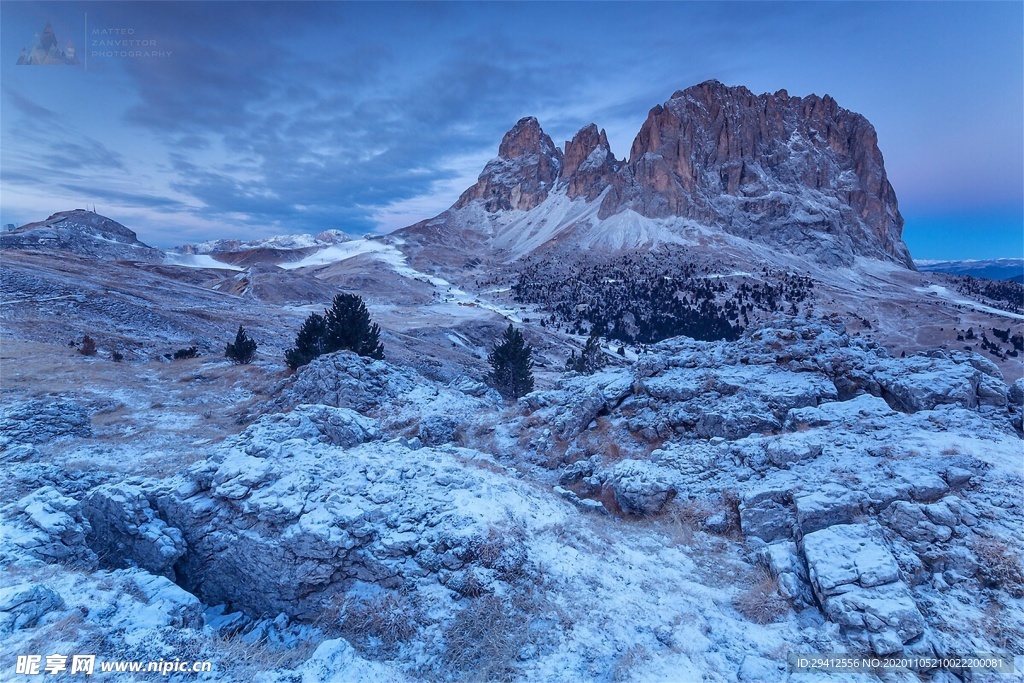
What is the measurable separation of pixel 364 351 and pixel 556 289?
418 feet

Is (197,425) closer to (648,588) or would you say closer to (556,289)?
(648,588)

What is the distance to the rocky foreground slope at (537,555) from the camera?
721 cm

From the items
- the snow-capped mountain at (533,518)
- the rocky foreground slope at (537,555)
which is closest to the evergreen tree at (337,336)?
the snow-capped mountain at (533,518)

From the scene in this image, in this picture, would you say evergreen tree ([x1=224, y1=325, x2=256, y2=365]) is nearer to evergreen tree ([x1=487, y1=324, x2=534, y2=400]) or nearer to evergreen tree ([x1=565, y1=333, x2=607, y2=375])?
evergreen tree ([x1=487, y1=324, x2=534, y2=400])

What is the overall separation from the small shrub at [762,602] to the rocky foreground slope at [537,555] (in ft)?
0.14

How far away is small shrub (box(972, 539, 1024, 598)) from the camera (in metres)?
7.94

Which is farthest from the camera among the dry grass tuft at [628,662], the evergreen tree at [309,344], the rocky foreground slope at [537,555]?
the evergreen tree at [309,344]

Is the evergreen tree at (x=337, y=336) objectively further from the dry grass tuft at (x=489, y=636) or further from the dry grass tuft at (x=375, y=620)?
the dry grass tuft at (x=489, y=636)

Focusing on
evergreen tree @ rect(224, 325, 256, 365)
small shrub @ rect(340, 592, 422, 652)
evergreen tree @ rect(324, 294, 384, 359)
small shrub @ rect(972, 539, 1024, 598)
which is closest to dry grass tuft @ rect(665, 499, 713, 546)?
small shrub @ rect(972, 539, 1024, 598)

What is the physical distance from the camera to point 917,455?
11.3m

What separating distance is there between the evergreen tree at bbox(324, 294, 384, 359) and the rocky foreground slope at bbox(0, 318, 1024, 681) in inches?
558

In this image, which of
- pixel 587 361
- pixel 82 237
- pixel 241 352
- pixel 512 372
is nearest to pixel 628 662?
pixel 512 372

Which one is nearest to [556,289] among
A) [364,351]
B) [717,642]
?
[364,351]

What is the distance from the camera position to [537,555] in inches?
379
